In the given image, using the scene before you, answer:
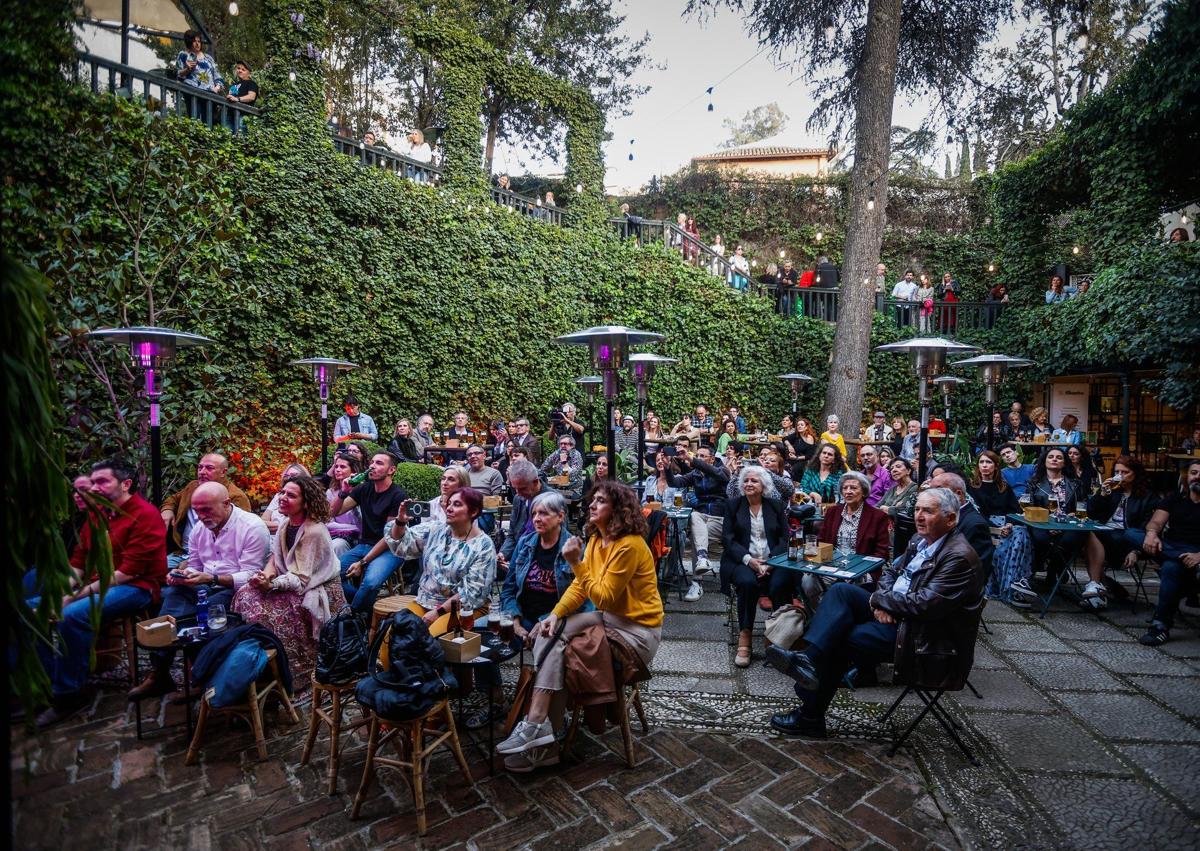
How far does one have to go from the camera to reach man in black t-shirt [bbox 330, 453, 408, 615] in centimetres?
490

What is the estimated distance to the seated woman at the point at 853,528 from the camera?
15.7 feet

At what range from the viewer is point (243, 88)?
852 cm

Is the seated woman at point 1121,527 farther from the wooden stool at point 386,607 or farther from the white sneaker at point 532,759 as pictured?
the wooden stool at point 386,607

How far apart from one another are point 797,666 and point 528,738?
59.8 inches

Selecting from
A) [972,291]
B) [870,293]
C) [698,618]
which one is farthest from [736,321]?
[698,618]

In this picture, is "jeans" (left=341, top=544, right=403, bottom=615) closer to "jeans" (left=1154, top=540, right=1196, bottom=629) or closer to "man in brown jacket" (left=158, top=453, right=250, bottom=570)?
"man in brown jacket" (left=158, top=453, right=250, bottom=570)

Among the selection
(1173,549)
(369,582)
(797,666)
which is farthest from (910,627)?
(369,582)

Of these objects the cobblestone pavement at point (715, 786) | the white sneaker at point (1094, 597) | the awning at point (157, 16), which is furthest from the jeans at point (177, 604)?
the white sneaker at point (1094, 597)

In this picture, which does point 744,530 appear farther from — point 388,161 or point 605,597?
point 388,161

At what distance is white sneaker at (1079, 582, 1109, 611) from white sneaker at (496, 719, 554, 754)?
5.18m

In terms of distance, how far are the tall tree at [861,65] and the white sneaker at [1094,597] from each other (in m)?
7.04

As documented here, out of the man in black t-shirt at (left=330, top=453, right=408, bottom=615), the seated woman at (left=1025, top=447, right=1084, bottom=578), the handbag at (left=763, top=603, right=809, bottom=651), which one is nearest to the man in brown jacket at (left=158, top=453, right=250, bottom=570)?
the man in black t-shirt at (left=330, top=453, right=408, bottom=615)

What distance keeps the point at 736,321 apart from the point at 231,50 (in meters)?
12.5

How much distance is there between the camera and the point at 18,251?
19.8 feet
